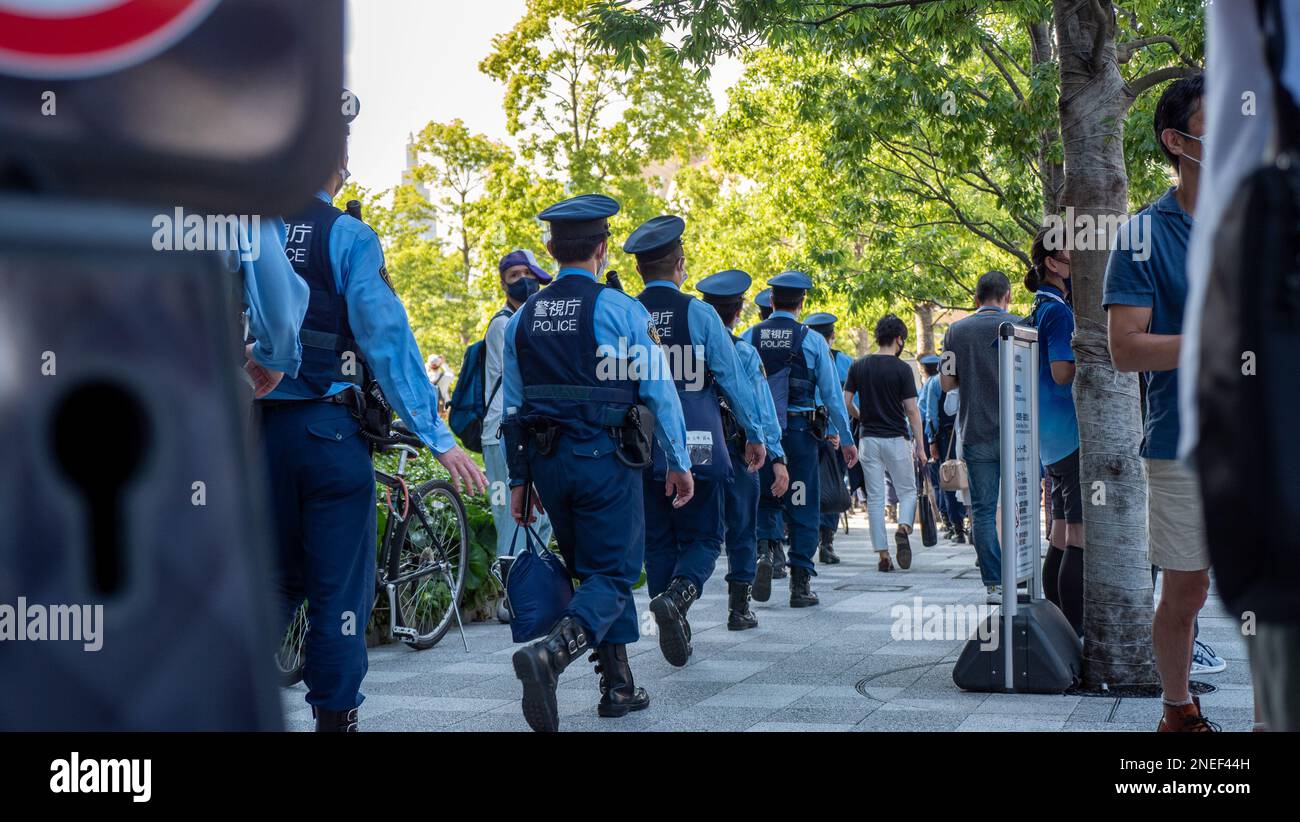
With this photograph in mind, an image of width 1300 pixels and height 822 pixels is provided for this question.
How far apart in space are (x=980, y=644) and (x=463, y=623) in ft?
12.6

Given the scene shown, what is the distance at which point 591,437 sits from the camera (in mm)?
5652

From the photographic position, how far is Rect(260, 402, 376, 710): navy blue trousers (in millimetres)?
4027

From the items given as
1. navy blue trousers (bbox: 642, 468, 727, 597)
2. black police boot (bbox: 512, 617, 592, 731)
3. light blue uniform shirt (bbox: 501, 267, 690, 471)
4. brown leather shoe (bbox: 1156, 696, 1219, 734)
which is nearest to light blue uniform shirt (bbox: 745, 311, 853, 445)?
navy blue trousers (bbox: 642, 468, 727, 597)

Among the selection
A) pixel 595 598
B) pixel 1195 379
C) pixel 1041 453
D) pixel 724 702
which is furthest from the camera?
pixel 1041 453

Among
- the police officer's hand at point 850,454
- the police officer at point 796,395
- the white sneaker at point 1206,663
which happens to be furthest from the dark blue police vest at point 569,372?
the police officer's hand at point 850,454

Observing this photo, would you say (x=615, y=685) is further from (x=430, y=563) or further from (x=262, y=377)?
(x=262, y=377)

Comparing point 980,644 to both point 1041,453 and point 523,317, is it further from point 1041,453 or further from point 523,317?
point 523,317

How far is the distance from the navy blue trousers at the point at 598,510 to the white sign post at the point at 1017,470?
1649mm

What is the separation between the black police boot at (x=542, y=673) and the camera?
16.5 ft

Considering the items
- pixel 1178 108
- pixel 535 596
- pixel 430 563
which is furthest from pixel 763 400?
pixel 1178 108

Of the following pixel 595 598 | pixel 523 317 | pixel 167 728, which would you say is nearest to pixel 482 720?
pixel 595 598

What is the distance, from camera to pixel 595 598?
218 inches

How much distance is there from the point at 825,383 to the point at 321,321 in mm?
6475

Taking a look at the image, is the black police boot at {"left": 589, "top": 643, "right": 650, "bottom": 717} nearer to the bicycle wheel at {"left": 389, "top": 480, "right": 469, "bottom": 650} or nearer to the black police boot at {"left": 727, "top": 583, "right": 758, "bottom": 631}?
the bicycle wheel at {"left": 389, "top": 480, "right": 469, "bottom": 650}
